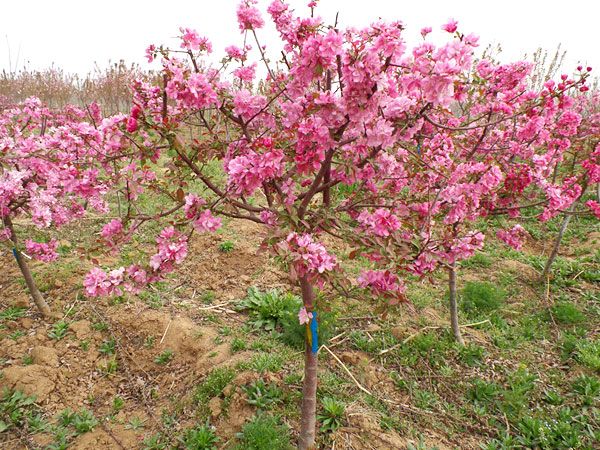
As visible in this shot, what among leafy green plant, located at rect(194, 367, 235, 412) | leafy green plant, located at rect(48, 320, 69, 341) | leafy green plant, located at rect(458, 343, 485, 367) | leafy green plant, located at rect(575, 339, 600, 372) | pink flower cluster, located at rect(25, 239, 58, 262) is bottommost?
leafy green plant, located at rect(575, 339, 600, 372)

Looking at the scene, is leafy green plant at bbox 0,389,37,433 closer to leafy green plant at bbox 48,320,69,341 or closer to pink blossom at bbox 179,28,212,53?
leafy green plant at bbox 48,320,69,341

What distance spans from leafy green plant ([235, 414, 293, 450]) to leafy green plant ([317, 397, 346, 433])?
28 centimetres

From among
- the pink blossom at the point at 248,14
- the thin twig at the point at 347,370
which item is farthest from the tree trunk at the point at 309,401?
the pink blossom at the point at 248,14

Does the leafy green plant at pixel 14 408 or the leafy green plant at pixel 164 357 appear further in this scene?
the leafy green plant at pixel 164 357

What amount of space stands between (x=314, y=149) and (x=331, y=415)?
210cm

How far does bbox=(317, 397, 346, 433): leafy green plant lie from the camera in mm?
2805

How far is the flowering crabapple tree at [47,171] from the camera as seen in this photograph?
7.05 ft

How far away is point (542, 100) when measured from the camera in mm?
2797

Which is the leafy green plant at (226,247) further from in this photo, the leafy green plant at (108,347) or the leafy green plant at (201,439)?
the leafy green plant at (201,439)

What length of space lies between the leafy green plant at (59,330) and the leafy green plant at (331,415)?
2667mm

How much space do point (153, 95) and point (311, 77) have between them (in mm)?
955

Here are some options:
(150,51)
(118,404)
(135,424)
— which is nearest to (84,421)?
(118,404)

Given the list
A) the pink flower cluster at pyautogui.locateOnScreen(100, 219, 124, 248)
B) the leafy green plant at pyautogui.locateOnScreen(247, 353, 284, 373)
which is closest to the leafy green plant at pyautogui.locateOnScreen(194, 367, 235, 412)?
the leafy green plant at pyautogui.locateOnScreen(247, 353, 284, 373)

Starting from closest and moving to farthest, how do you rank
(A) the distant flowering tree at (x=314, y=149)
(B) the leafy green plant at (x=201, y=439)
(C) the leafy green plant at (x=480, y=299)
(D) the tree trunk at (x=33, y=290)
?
(A) the distant flowering tree at (x=314, y=149), (B) the leafy green plant at (x=201, y=439), (D) the tree trunk at (x=33, y=290), (C) the leafy green plant at (x=480, y=299)
